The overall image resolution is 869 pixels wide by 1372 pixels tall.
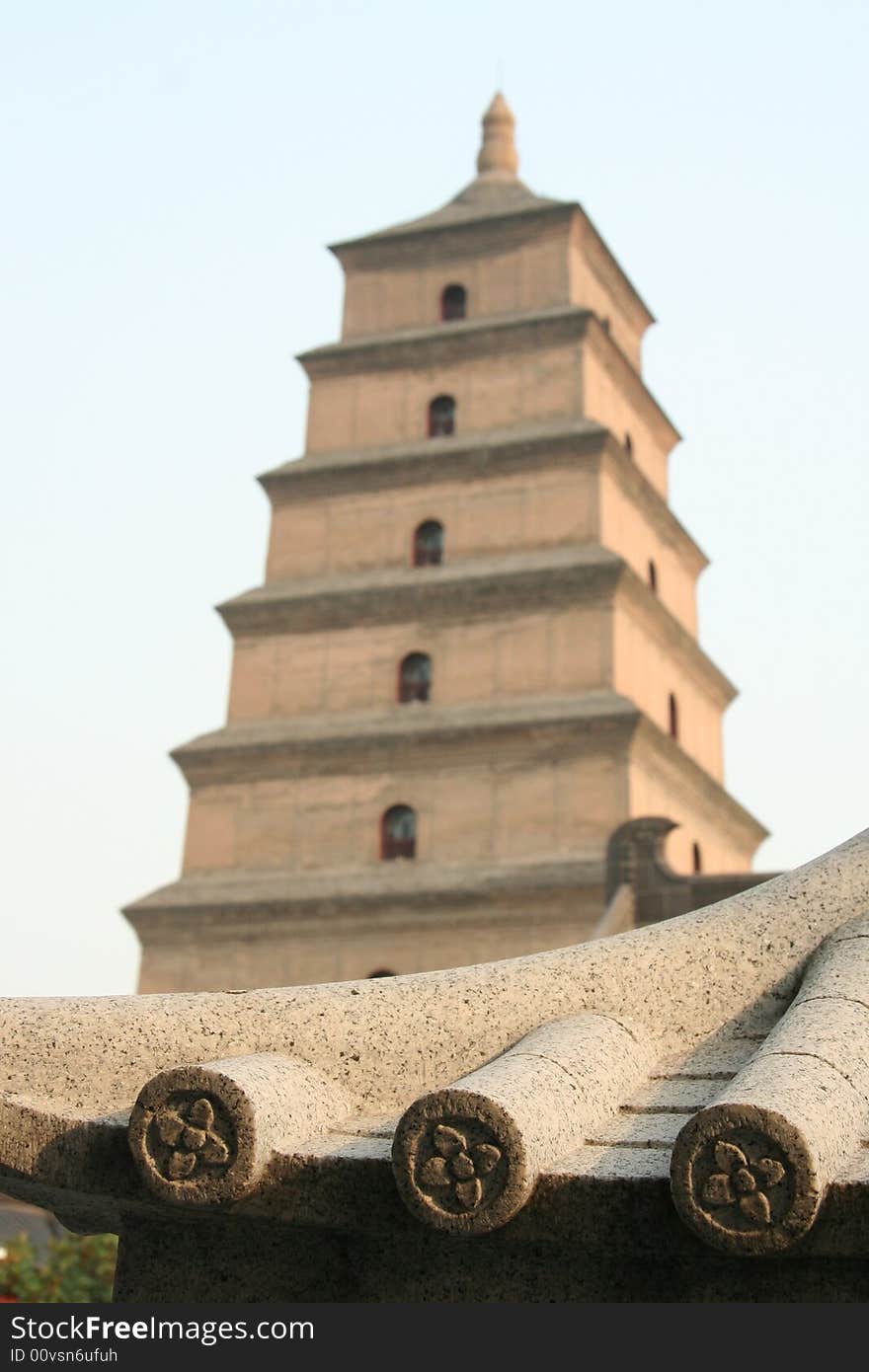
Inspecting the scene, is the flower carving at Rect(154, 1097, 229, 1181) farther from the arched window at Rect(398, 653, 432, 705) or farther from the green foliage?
the arched window at Rect(398, 653, 432, 705)

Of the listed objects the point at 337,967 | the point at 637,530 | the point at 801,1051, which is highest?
the point at 637,530

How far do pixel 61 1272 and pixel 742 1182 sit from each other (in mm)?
15328

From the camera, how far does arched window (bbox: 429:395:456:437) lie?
28797mm

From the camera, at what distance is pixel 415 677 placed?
26.7 m

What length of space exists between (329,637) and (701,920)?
22736mm

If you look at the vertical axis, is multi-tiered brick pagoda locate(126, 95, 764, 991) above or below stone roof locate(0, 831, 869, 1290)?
above

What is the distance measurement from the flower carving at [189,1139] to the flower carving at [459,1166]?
47 centimetres

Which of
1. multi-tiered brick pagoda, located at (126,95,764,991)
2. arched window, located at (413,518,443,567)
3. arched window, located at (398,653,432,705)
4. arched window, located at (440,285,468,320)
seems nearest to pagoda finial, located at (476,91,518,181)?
multi-tiered brick pagoda, located at (126,95,764,991)

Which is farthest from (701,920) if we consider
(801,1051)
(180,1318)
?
(180,1318)

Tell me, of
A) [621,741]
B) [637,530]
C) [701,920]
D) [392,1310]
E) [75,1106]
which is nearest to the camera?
[392,1310]

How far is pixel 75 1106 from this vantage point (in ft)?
13.6

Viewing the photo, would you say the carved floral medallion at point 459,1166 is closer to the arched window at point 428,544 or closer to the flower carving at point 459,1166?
the flower carving at point 459,1166

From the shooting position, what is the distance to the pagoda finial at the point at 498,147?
3338cm

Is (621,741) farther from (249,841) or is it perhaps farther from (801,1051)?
(801,1051)
